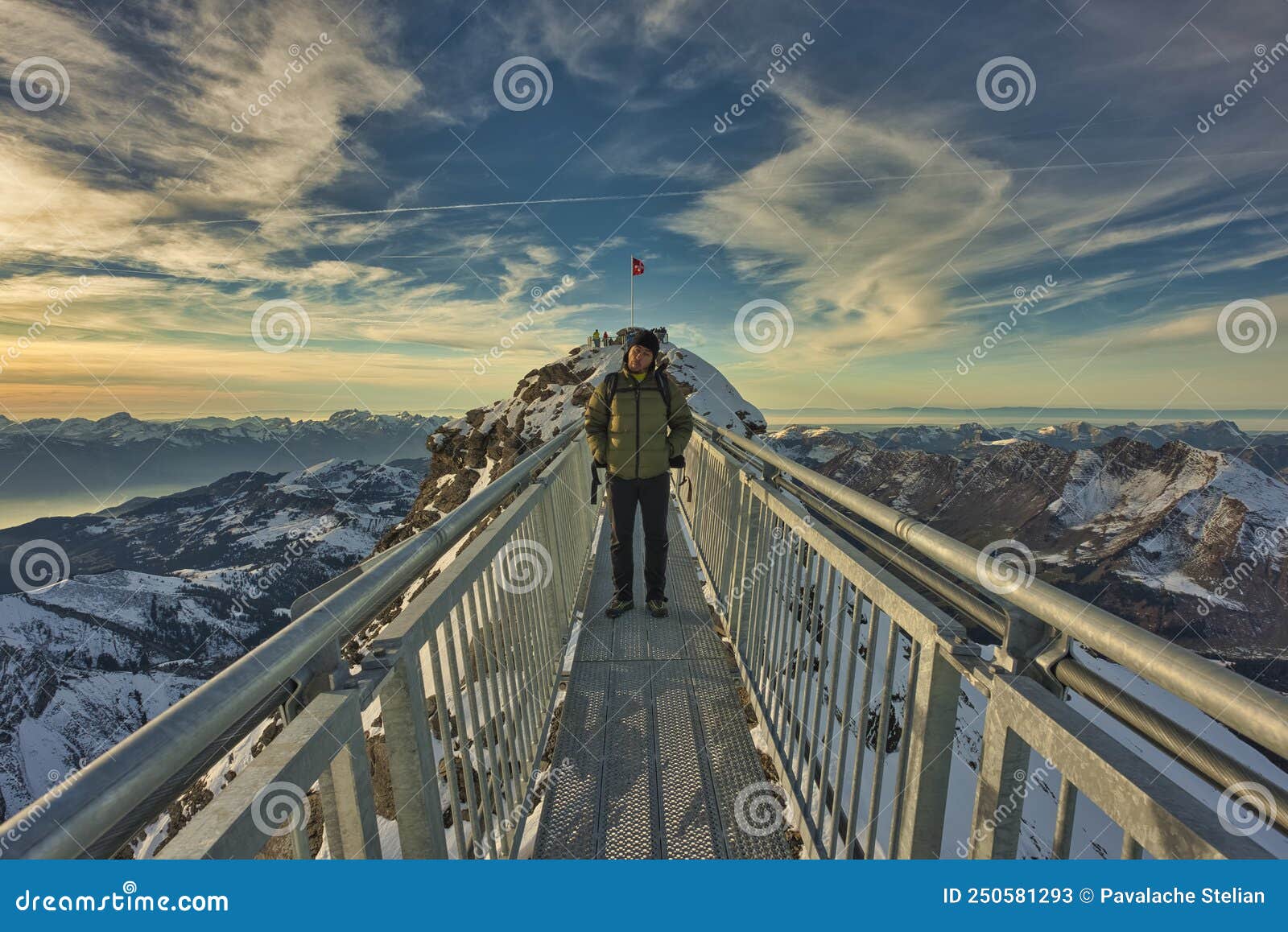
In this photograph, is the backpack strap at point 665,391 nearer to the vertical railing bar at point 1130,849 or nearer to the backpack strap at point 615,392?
the backpack strap at point 615,392

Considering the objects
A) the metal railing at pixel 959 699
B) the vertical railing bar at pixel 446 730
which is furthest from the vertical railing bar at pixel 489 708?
the metal railing at pixel 959 699

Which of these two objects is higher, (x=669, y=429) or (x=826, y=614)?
(x=669, y=429)

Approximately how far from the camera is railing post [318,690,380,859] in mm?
1547

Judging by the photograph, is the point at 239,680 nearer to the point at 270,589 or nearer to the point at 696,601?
the point at 696,601

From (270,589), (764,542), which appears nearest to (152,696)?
(270,589)

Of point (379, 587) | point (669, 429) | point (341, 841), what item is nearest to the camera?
point (341, 841)

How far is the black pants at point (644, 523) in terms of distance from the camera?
A: 5.47 m

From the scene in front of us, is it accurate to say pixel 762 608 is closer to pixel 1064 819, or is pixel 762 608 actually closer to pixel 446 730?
pixel 446 730

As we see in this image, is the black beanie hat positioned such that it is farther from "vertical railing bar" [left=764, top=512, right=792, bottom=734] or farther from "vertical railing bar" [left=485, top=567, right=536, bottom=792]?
"vertical railing bar" [left=485, top=567, right=536, bottom=792]

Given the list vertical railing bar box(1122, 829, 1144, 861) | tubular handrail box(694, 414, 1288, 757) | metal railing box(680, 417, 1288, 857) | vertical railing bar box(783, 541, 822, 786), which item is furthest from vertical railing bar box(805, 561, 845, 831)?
vertical railing bar box(1122, 829, 1144, 861)

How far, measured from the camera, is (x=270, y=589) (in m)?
191

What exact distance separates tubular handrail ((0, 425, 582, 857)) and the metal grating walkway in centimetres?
236

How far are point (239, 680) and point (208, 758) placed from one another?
167 millimetres

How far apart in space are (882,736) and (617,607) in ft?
12.9
